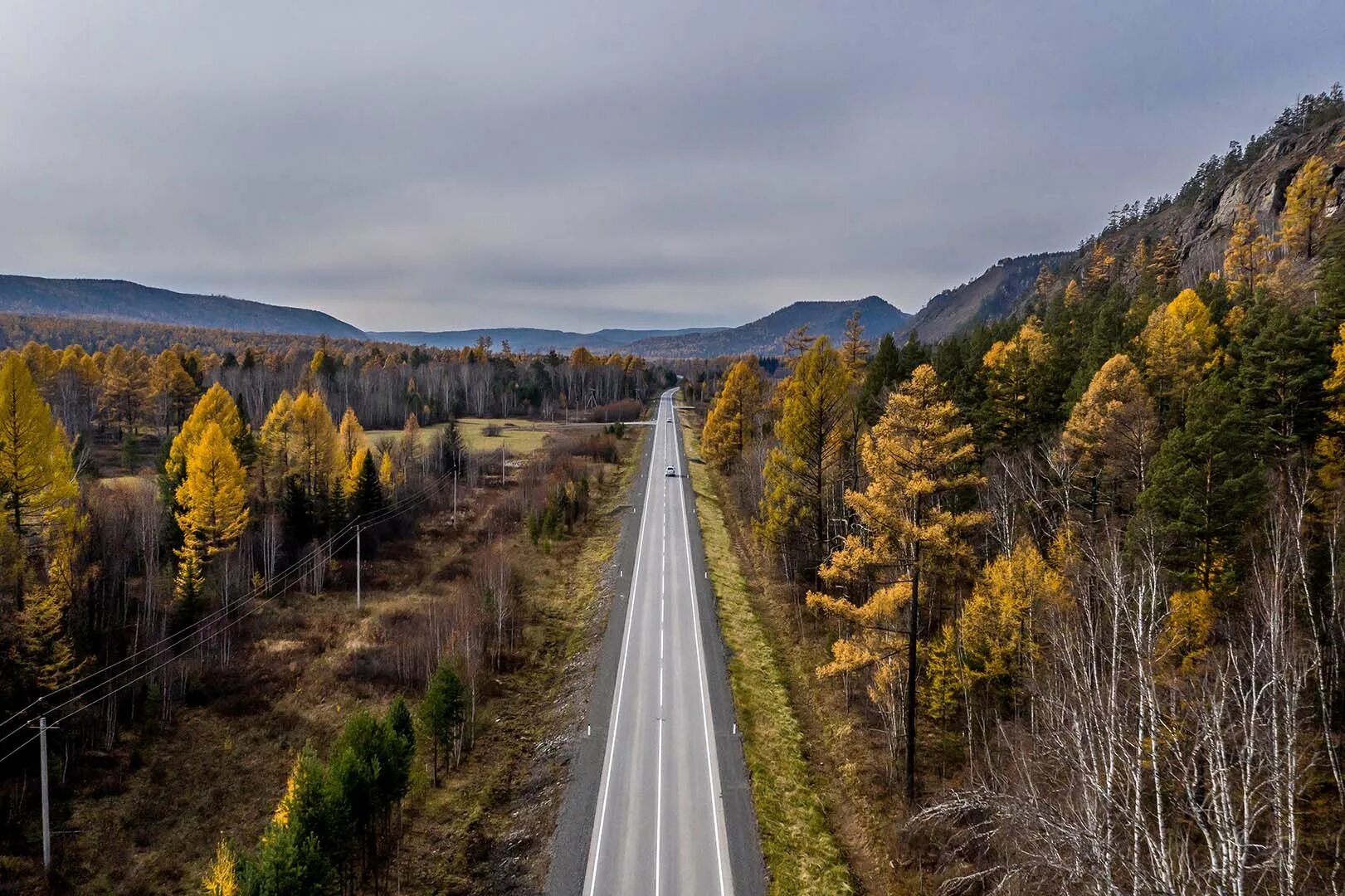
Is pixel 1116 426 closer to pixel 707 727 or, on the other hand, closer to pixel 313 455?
pixel 707 727

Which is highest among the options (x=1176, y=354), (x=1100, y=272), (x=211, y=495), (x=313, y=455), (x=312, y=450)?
(x=1100, y=272)

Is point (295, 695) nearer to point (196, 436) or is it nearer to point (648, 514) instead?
point (196, 436)

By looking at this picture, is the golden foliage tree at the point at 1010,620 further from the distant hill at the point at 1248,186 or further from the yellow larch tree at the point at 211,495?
the distant hill at the point at 1248,186

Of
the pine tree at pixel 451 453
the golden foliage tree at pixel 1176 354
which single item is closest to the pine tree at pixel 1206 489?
the golden foliage tree at pixel 1176 354

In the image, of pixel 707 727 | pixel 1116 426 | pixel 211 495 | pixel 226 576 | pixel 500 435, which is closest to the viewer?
pixel 707 727

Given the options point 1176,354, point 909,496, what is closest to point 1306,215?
point 1176,354

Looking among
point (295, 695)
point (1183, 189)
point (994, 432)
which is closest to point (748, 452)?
point (994, 432)
